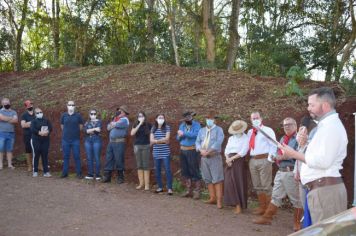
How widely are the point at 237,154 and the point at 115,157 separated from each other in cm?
378

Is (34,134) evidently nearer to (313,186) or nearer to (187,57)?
(313,186)

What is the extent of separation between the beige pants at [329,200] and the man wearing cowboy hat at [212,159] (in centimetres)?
482

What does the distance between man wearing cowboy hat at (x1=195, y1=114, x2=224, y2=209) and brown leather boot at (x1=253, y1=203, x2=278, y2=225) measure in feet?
4.67

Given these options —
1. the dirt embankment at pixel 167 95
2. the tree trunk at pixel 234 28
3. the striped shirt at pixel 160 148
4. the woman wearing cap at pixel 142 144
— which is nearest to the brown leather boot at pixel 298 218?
the dirt embankment at pixel 167 95

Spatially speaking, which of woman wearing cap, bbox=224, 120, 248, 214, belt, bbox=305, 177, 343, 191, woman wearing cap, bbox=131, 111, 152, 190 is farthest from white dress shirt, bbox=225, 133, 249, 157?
belt, bbox=305, 177, 343, 191

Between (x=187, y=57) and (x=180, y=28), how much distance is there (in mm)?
2666

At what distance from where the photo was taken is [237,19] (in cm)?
2133

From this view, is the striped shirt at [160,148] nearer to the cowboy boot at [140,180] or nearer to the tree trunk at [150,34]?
the cowboy boot at [140,180]

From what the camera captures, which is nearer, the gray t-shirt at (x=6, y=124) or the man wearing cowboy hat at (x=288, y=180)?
the man wearing cowboy hat at (x=288, y=180)

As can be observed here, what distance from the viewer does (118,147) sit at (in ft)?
38.5

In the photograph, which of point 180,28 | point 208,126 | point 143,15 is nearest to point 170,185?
point 208,126

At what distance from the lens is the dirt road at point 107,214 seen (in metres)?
7.66

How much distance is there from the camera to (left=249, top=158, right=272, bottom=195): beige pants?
8758 mm

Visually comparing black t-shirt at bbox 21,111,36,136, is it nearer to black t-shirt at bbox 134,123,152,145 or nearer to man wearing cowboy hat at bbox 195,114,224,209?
black t-shirt at bbox 134,123,152,145
